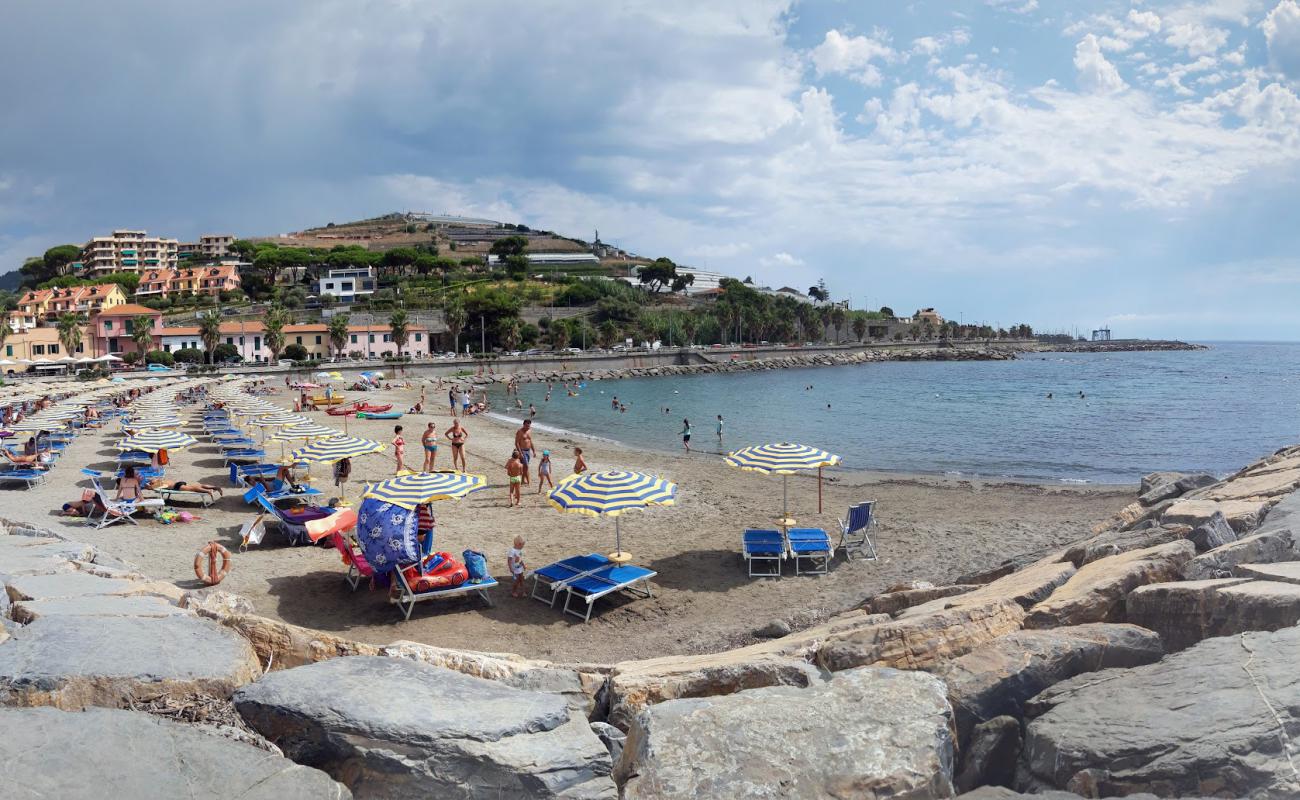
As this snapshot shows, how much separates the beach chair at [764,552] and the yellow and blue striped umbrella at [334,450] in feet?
22.9

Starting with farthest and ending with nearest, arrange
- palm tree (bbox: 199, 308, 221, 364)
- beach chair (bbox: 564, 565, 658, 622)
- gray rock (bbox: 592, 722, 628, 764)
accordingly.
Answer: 1. palm tree (bbox: 199, 308, 221, 364)
2. beach chair (bbox: 564, 565, 658, 622)
3. gray rock (bbox: 592, 722, 628, 764)

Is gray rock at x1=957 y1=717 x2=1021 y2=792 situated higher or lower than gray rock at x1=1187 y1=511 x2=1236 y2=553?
lower

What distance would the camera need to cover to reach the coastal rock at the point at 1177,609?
13.1 ft

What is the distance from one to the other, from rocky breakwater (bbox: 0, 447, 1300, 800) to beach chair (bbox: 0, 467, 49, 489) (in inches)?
562

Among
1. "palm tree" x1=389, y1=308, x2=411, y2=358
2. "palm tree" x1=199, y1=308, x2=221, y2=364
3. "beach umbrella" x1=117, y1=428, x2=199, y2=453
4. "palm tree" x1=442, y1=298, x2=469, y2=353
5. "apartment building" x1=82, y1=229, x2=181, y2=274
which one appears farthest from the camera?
"apartment building" x1=82, y1=229, x2=181, y2=274

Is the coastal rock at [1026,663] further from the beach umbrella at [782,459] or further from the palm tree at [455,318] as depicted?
the palm tree at [455,318]

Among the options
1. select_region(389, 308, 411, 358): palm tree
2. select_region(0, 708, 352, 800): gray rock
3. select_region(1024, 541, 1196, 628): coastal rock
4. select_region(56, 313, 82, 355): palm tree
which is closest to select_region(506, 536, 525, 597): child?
select_region(1024, 541, 1196, 628): coastal rock

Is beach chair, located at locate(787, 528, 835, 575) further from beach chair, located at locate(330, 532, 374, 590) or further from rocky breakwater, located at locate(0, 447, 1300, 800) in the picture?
rocky breakwater, located at locate(0, 447, 1300, 800)

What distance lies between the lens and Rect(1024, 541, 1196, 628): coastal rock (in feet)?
14.8

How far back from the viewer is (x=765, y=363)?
311ft

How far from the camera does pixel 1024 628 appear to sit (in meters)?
4.55

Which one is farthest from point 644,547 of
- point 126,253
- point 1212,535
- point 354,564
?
point 126,253

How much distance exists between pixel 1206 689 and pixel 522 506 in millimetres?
13366

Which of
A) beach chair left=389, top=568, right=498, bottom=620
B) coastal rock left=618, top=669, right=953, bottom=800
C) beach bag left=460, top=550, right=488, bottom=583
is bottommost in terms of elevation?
beach chair left=389, top=568, right=498, bottom=620
